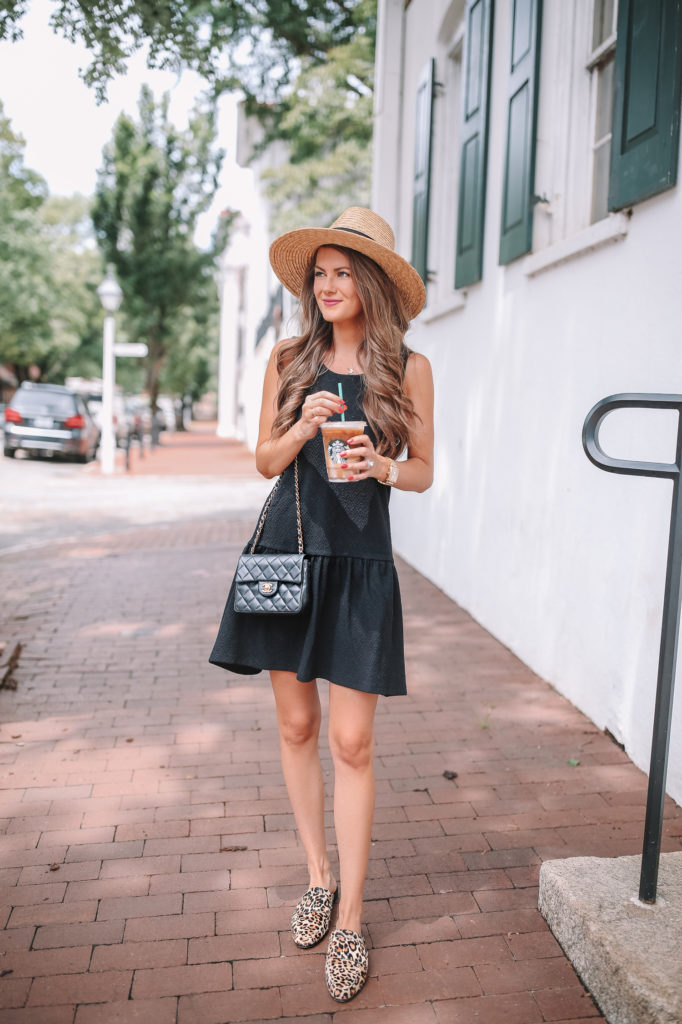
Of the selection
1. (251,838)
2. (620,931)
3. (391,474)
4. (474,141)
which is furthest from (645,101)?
(251,838)

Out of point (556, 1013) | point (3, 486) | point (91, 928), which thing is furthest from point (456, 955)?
point (3, 486)

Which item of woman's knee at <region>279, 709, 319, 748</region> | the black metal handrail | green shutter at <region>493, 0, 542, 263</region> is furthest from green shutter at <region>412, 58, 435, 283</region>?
woman's knee at <region>279, 709, 319, 748</region>

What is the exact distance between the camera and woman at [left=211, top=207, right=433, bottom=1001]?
8.17 ft

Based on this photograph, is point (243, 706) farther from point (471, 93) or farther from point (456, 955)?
point (471, 93)

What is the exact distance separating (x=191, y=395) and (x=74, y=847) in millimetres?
62857

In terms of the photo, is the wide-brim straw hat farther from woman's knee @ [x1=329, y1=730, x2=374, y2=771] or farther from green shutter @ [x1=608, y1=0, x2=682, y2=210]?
green shutter @ [x1=608, y1=0, x2=682, y2=210]

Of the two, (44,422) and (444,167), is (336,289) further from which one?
(44,422)

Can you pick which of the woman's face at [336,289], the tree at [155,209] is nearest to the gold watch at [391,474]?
the woman's face at [336,289]

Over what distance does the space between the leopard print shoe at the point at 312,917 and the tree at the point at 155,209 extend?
92.0 feet

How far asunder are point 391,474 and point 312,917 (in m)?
1.33

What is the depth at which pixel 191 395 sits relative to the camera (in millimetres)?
64438

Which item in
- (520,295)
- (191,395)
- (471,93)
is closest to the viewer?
(520,295)

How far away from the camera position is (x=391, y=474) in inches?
96.7

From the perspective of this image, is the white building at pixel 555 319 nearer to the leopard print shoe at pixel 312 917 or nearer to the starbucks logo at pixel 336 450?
the leopard print shoe at pixel 312 917
